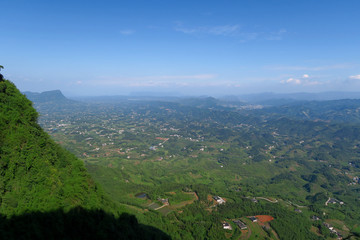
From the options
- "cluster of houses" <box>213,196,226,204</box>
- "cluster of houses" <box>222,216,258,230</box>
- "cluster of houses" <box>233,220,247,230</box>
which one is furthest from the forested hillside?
"cluster of houses" <box>213,196,226,204</box>

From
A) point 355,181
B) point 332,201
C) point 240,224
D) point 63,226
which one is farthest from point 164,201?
point 355,181

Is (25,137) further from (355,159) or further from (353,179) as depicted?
(355,159)

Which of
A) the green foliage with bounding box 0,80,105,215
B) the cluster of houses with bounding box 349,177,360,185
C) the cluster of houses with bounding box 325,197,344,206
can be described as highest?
the green foliage with bounding box 0,80,105,215

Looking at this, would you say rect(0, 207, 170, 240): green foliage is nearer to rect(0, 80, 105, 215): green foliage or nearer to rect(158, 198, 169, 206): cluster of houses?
rect(0, 80, 105, 215): green foliage

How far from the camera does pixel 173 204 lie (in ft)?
148

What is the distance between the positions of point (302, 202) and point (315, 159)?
2315 inches

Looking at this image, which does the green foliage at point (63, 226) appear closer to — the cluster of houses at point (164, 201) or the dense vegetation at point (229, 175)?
the dense vegetation at point (229, 175)

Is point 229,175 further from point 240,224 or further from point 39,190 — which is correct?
point 39,190

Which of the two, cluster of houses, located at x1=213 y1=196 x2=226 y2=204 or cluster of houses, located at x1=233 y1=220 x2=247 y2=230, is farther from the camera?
cluster of houses, located at x1=213 y1=196 x2=226 y2=204

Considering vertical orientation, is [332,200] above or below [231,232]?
below

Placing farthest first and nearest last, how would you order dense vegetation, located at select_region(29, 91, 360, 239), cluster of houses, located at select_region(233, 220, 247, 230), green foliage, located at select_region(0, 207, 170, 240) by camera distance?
dense vegetation, located at select_region(29, 91, 360, 239)
cluster of houses, located at select_region(233, 220, 247, 230)
green foliage, located at select_region(0, 207, 170, 240)

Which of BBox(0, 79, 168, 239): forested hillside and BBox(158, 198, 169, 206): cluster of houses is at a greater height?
BBox(0, 79, 168, 239): forested hillside

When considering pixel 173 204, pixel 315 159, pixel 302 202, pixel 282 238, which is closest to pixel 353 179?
pixel 315 159

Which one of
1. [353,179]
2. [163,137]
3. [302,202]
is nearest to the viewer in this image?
Result: [302,202]
